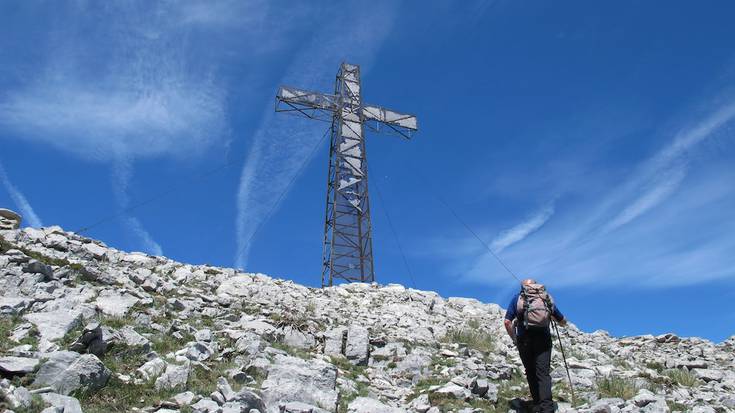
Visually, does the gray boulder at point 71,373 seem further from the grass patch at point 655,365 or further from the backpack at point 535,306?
Result: the grass patch at point 655,365

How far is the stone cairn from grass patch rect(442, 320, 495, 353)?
1164cm

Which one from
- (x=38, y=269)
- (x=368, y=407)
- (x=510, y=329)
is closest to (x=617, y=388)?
(x=510, y=329)

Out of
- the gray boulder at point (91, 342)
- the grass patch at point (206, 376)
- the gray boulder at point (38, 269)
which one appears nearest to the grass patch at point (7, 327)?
the gray boulder at point (91, 342)

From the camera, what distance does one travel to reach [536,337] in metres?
7.70

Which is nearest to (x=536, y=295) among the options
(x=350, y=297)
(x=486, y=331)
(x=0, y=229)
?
(x=486, y=331)

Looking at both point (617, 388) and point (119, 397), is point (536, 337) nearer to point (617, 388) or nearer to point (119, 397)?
point (617, 388)

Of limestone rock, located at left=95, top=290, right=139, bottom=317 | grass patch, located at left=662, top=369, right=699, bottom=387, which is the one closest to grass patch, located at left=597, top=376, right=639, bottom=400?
grass patch, located at left=662, top=369, right=699, bottom=387

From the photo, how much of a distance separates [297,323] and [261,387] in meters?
4.11

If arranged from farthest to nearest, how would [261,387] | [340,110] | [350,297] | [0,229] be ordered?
[340,110], [350,297], [0,229], [261,387]

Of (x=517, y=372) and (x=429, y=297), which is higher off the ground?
(x=429, y=297)

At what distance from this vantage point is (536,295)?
8.04 metres

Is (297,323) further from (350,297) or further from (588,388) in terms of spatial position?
(588,388)

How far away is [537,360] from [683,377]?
421 centimetres

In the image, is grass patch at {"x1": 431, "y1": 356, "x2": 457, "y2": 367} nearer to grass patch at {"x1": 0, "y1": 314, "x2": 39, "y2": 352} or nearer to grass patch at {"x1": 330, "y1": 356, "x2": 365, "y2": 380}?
grass patch at {"x1": 330, "y1": 356, "x2": 365, "y2": 380}
